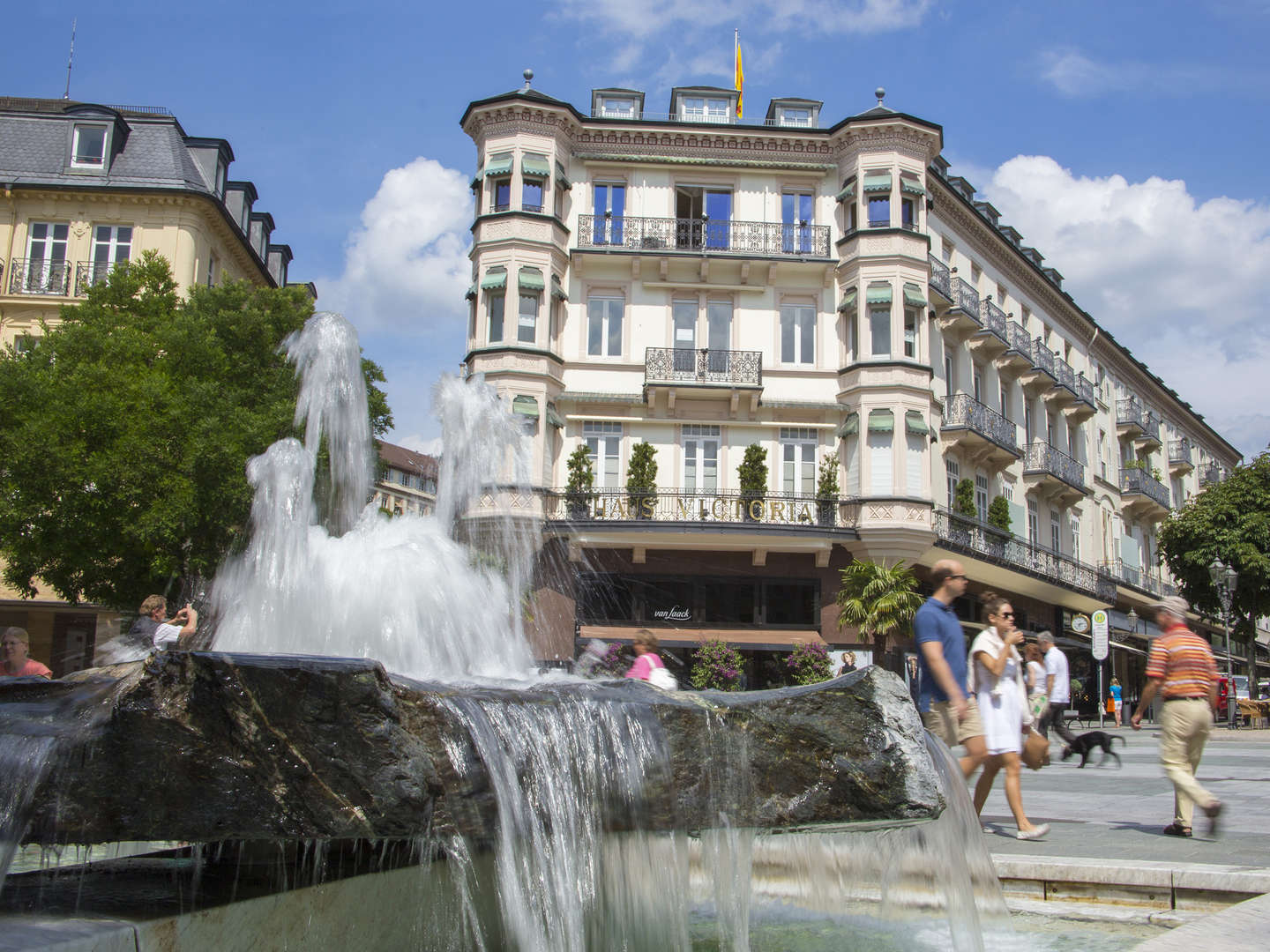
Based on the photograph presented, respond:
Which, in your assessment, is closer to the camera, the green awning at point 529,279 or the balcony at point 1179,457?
the green awning at point 529,279

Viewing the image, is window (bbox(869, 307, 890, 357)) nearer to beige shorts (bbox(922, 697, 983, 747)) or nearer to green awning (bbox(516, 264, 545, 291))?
green awning (bbox(516, 264, 545, 291))

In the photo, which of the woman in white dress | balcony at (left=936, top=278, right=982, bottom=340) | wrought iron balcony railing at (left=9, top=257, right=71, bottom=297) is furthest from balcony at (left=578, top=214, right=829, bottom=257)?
the woman in white dress

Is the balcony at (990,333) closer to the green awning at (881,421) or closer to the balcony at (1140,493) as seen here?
the green awning at (881,421)

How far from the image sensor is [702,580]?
2905 centimetres

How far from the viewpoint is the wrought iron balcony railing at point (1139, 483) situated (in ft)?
155

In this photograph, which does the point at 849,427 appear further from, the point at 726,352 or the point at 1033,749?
the point at 1033,749

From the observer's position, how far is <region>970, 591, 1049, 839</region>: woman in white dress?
296 inches

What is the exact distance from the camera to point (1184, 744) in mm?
7871

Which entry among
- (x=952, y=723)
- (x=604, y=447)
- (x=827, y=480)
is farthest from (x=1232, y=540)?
(x=952, y=723)

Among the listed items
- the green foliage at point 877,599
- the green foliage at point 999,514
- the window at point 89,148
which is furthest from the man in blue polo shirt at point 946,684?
the window at point 89,148

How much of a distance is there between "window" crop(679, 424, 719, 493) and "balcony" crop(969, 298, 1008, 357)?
1042 centimetres

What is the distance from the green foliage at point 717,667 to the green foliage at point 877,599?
Answer: 2.82 metres

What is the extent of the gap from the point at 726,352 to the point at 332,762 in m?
27.3

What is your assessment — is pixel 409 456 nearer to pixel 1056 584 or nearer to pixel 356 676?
pixel 1056 584
